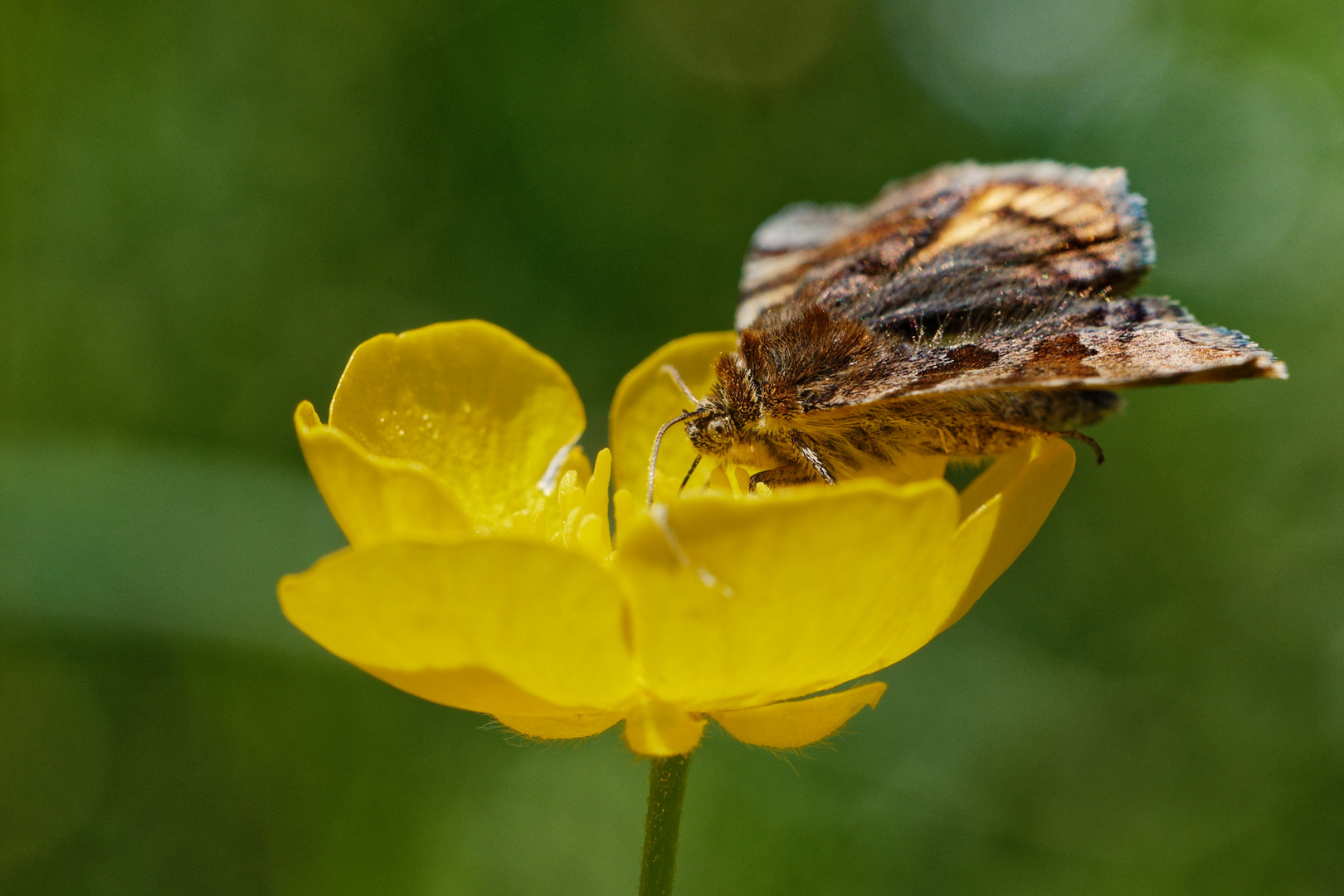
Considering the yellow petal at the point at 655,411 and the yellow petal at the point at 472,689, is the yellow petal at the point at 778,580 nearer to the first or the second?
the yellow petal at the point at 472,689

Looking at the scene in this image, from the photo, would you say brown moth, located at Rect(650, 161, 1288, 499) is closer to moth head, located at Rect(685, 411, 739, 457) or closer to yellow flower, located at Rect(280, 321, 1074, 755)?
moth head, located at Rect(685, 411, 739, 457)

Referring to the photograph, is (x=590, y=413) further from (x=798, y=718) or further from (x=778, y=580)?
(x=778, y=580)

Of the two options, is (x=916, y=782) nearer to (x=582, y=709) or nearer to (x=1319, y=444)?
(x=1319, y=444)

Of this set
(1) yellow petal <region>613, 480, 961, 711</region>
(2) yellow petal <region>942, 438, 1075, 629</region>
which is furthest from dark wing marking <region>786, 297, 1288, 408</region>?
(1) yellow petal <region>613, 480, 961, 711</region>

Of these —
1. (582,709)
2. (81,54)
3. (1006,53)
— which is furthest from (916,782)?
(81,54)

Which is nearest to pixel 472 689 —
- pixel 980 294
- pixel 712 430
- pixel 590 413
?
pixel 712 430

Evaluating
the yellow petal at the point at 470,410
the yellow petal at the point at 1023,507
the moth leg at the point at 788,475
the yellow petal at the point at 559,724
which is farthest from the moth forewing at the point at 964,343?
the yellow petal at the point at 559,724
